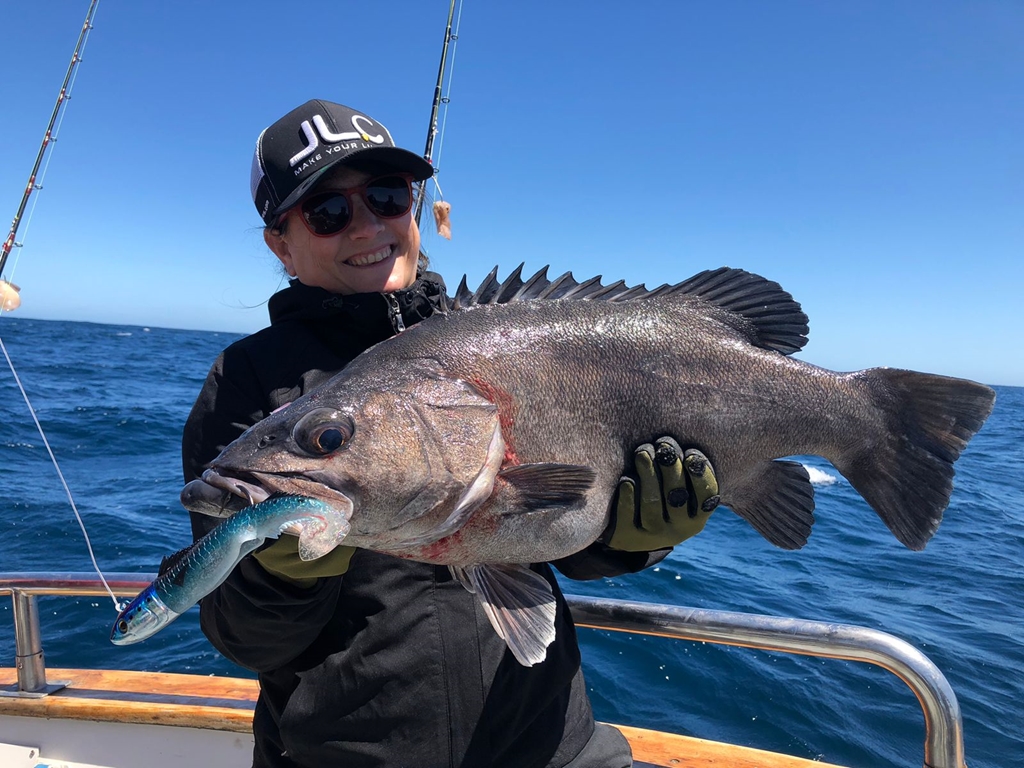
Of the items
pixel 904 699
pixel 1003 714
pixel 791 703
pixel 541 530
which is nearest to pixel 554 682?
pixel 541 530

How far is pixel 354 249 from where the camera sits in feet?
7.43

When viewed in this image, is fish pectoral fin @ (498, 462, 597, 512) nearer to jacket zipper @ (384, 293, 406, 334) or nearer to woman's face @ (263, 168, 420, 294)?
jacket zipper @ (384, 293, 406, 334)

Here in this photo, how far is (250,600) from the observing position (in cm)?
169

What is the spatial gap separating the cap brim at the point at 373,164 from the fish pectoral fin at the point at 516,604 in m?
1.34

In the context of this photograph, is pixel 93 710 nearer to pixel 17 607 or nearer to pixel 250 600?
pixel 17 607

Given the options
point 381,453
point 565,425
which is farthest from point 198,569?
point 565,425

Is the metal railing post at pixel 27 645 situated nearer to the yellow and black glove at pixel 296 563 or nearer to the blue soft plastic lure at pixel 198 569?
the yellow and black glove at pixel 296 563

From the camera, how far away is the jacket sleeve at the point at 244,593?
1.69 meters

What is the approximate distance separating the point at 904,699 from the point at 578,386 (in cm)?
581

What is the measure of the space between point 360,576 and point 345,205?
1.29m

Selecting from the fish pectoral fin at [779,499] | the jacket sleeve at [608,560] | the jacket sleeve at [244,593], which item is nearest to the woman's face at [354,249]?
the jacket sleeve at [244,593]

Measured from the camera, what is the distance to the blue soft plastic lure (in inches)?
49.7

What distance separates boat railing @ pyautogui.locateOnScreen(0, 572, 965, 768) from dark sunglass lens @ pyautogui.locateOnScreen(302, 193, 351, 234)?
176 centimetres

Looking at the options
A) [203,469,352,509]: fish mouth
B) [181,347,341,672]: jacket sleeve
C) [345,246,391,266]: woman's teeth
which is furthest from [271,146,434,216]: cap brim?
[203,469,352,509]: fish mouth
